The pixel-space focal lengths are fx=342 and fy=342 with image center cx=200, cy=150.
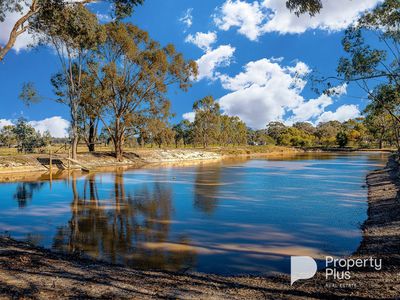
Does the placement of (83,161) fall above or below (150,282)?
above

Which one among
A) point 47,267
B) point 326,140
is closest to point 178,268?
point 47,267

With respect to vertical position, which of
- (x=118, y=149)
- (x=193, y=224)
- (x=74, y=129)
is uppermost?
(x=74, y=129)

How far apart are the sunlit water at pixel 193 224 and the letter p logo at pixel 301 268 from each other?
19 centimetres

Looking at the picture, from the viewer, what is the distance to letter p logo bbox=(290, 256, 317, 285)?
7235 mm

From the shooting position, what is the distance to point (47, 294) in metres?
5.33

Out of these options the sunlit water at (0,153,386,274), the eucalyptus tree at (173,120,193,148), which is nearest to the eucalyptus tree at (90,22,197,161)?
the sunlit water at (0,153,386,274)

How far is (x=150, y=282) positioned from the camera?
6402mm

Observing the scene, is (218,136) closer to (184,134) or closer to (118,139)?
(184,134)

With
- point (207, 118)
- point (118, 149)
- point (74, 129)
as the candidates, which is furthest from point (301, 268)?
point (207, 118)

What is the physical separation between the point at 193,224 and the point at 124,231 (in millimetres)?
2568

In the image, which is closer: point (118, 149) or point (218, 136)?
point (118, 149)

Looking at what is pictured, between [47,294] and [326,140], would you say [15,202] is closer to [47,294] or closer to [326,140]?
[47,294]

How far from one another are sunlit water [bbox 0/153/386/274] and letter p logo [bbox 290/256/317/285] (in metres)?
0.19

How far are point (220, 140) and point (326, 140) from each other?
4241 centimetres
